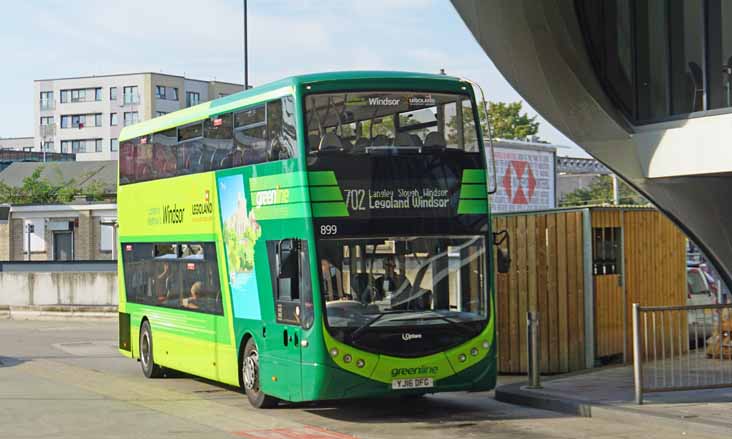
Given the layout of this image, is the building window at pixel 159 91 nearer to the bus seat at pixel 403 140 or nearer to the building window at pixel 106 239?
the building window at pixel 106 239

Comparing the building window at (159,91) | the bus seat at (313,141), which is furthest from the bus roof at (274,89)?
the building window at (159,91)

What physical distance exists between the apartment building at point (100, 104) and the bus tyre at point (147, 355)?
99541 millimetres

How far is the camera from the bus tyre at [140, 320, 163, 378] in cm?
2033

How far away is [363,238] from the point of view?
46.9 feet

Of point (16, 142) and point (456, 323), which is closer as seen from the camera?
point (456, 323)

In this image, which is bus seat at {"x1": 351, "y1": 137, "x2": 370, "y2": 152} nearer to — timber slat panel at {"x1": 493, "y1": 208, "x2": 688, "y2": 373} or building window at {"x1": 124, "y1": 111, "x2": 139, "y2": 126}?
timber slat panel at {"x1": 493, "y1": 208, "x2": 688, "y2": 373}

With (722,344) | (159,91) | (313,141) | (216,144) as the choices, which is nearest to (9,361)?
(216,144)

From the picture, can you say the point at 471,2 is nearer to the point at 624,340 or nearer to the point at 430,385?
the point at 624,340

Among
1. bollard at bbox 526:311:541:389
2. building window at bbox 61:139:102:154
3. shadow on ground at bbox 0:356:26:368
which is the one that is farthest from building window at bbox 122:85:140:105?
bollard at bbox 526:311:541:389

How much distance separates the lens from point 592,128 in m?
19.9

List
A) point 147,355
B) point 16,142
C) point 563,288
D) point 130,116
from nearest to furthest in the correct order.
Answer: point 563,288 → point 147,355 → point 130,116 → point 16,142

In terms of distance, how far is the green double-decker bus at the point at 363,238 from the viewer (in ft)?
46.3

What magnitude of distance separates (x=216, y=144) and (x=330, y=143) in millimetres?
3404

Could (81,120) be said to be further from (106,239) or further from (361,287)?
(361,287)
